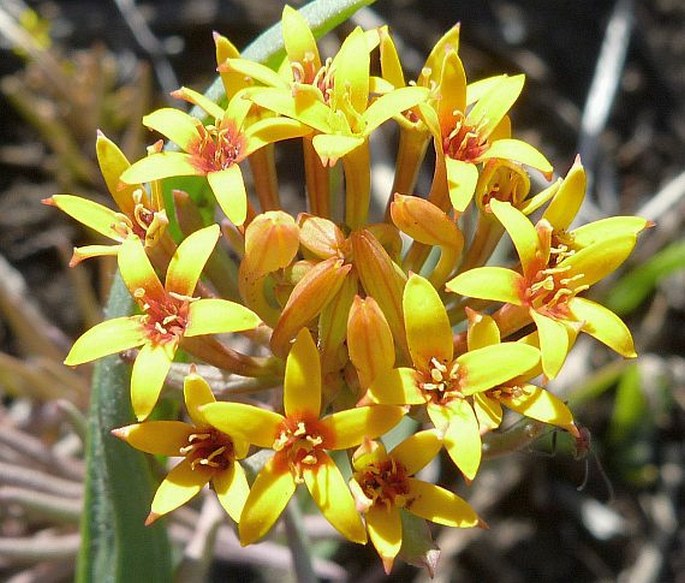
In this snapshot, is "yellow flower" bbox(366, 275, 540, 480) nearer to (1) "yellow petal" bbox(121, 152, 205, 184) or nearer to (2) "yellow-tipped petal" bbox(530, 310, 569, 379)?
(2) "yellow-tipped petal" bbox(530, 310, 569, 379)

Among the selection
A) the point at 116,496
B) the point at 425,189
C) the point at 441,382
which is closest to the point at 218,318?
the point at 441,382

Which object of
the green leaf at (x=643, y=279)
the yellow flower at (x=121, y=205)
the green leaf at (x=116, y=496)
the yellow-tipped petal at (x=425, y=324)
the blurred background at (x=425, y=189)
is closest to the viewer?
the yellow-tipped petal at (x=425, y=324)

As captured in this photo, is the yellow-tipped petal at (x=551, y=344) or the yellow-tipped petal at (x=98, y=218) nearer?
the yellow-tipped petal at (x=551, y=344)

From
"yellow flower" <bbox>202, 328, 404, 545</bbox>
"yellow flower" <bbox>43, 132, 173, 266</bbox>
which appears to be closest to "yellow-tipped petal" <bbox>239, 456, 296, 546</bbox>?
"yellow flower" <bbox>202, 328, 404, 545</bbox>

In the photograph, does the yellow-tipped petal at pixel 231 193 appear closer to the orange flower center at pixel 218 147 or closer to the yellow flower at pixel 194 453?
the orange flower center at pixel 218 147

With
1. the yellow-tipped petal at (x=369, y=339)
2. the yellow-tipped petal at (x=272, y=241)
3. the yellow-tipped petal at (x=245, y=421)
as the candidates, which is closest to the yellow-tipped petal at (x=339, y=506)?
the yellow-tipped petal at (x=245, y=421)

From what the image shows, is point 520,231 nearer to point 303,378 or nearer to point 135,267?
point 303,378
